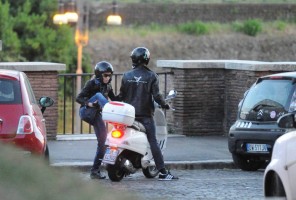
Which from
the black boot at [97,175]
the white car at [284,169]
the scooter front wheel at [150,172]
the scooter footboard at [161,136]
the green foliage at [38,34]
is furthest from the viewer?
the green foliage at [38,34]

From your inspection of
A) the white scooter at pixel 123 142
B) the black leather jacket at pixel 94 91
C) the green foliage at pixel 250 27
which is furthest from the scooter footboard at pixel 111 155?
the green foliage at pixel 250 27

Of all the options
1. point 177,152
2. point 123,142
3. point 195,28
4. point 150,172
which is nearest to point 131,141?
point 123,142

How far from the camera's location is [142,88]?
1723 centimetres

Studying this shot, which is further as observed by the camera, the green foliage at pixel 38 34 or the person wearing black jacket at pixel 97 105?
the green foliage at pixel 38 34

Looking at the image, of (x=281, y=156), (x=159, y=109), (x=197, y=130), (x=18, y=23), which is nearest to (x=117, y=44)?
(x=18, y=23)

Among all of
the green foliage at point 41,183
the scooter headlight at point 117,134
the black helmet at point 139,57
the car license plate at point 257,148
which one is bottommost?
the car license plate at point 257,148

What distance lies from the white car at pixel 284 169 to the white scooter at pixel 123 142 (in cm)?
495

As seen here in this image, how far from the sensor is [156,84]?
17219 mm

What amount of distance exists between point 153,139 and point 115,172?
2.33 ft

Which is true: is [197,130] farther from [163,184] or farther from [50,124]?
[163,184]

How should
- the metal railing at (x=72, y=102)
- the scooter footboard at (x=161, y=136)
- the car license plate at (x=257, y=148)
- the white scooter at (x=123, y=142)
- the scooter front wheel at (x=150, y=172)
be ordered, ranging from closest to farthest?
the white scooter at (x=123, y=142) → the scooter front wheel at (x=150, y=172) → the scooter footboard at (x=161, y=136) → the car license plate at (x=257, y=148) → the metal railing at (x=72, y=102)

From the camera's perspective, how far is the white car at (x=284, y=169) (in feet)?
36.8

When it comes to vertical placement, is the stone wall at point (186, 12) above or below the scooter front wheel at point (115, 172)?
above

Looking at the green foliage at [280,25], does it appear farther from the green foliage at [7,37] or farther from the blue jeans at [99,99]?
the blue jeans at [99,99]
